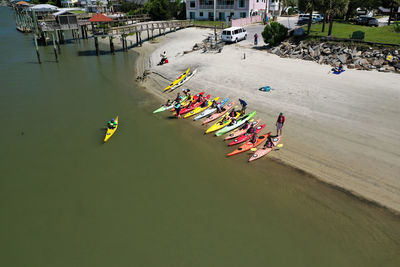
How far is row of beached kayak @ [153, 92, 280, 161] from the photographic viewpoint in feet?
53.8

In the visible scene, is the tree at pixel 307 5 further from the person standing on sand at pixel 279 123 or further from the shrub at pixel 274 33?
the person standing on sand at pixel 279 123

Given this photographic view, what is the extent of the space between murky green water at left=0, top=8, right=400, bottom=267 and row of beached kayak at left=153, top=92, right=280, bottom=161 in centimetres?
81

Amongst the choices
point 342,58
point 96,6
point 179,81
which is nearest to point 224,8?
point 342,58

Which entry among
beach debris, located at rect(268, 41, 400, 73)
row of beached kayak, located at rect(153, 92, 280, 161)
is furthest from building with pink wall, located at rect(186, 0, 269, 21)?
row of beached kayak, located at rect(153, 92, 280, 161)

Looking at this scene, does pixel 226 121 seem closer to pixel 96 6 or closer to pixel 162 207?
pixel 162 207

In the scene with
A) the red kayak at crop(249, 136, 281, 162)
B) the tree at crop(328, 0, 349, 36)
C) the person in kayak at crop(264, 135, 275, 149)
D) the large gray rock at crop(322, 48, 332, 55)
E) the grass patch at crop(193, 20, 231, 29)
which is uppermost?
the tree at crop(328, 0, 349, 36)

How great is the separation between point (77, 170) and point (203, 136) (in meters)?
7.97

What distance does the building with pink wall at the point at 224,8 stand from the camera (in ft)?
174

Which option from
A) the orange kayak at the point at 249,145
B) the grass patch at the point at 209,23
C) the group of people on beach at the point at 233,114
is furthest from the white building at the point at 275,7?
the orange kayak at the point at 249,145

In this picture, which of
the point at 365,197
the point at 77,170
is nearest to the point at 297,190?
the point at 365,197

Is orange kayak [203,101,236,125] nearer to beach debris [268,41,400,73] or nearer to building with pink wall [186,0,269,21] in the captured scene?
beach debris [268,41,400,73]

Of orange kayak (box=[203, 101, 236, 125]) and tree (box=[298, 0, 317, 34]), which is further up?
tree (box=[298, 0, 317, 34])

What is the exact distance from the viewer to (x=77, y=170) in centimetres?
1550

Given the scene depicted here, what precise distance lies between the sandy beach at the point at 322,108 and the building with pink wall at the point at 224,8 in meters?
24.6
